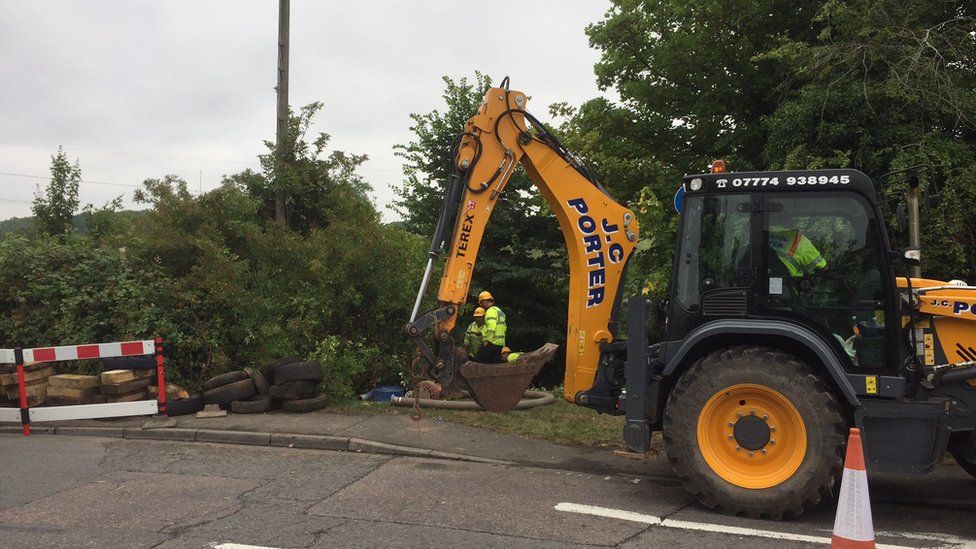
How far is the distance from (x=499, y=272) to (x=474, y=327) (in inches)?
248

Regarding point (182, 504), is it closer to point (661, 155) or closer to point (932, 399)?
point (932, 399)

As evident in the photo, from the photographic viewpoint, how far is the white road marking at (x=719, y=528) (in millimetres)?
4945

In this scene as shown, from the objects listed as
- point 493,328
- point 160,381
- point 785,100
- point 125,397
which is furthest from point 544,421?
point 785,100

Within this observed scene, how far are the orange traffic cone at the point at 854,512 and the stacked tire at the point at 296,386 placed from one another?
6.98 metres

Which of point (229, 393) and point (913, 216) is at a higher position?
point (913, 216)

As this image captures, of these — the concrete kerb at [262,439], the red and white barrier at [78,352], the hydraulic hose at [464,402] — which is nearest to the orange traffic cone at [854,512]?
the concrete kerb at [262,439]

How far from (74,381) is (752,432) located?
8394mm

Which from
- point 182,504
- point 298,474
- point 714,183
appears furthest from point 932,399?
point 182,504

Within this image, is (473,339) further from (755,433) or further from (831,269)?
(831,269)

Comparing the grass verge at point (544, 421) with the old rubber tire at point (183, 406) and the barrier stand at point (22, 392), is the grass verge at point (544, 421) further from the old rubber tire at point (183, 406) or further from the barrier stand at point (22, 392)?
the barrier stand at point (22, 392)

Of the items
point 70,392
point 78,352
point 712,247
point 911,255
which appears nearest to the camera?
point 911,255

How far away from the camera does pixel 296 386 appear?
950cm

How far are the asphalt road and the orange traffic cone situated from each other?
1.07m

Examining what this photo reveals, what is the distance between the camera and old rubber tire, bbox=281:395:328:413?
9391mm
